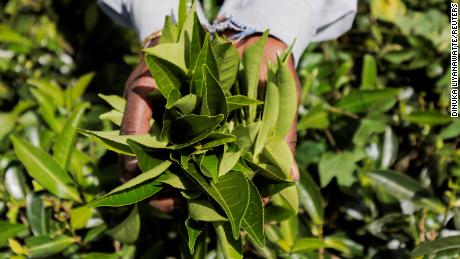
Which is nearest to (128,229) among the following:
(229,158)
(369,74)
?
(229,158)

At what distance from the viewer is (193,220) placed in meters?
0.99

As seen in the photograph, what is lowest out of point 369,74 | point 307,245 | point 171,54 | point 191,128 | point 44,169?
point 307,245

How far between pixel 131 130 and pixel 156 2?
0.37m

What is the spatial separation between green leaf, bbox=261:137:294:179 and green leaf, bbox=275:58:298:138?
0.11ft

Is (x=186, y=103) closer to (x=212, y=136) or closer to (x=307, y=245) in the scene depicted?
(x=212, y=136)

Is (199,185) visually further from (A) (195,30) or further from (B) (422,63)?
(B) (422,63)

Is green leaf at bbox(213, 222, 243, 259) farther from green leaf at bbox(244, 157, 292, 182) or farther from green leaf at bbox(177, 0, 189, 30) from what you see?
green leaf at bbox(177, 0, 189, 30)

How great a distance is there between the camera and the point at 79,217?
1.28m

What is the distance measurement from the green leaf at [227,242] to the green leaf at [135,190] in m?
0.13

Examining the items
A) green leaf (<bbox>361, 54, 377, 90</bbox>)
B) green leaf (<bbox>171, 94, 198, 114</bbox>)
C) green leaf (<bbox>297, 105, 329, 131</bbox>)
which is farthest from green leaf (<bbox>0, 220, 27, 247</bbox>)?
green leaf (<bbox>361, 54, 377, 90</bbox>)

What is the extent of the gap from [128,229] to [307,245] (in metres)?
0.38

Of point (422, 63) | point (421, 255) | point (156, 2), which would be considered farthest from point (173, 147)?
point (422, 63)

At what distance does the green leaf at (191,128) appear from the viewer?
2.91 ft

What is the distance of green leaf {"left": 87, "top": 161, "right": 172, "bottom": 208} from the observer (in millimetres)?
887
